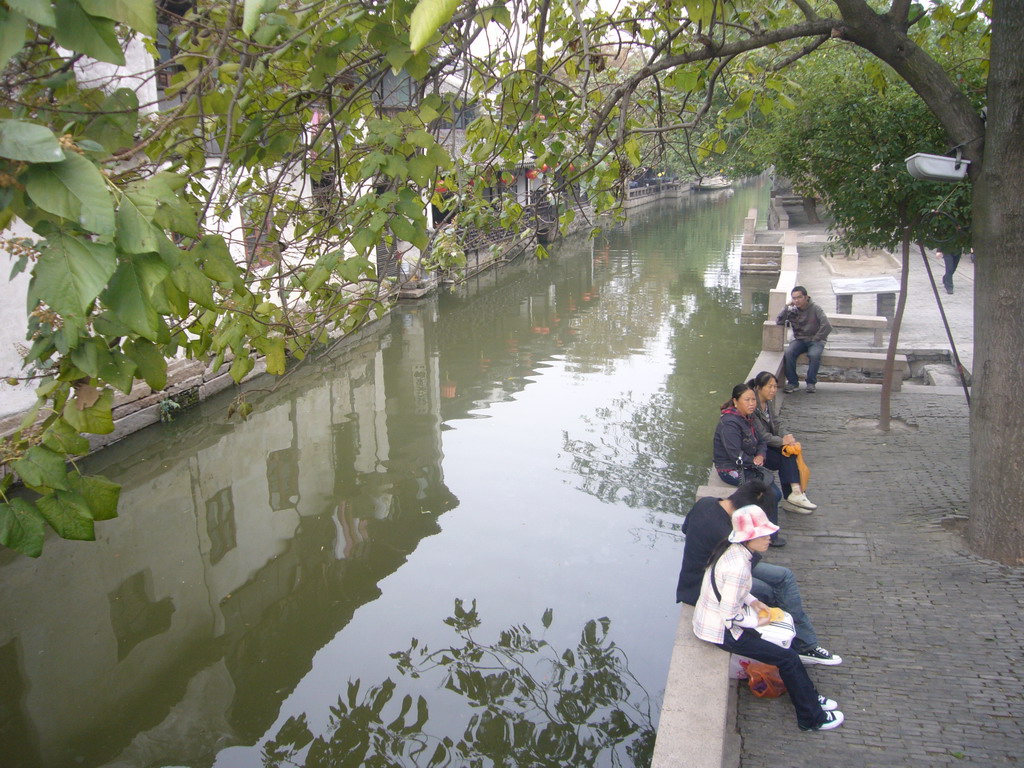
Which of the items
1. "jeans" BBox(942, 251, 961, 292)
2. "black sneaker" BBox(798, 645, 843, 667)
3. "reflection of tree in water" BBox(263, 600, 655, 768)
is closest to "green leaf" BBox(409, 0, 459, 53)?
"black sneaker" BBox(798, 645, 843, 667)

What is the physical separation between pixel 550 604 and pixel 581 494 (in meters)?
2.28

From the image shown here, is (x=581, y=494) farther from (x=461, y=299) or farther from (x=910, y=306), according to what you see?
(x=461, y=299)

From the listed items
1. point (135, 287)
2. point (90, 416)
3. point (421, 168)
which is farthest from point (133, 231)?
point (421, 168)

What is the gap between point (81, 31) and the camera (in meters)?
1.84

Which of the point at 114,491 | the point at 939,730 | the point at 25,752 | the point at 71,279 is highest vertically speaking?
the point at 71,279

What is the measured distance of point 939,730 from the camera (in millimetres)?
4012

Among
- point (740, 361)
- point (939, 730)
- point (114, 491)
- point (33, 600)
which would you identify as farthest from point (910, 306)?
point (114, 491)

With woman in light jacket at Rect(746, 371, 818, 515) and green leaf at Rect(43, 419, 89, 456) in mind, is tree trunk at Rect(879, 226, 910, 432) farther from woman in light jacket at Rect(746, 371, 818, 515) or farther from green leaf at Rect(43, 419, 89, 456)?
green leaf at Rect(43, 419, 89, 456)

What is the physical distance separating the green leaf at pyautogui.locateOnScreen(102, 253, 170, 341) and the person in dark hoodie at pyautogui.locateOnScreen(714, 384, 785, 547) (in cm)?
533

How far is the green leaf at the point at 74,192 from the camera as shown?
1.64 metres

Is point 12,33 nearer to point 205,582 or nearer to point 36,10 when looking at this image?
point 36,10

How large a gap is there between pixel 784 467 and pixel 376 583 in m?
3.82

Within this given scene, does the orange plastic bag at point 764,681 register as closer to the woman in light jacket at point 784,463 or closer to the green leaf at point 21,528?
the woman in light jacket at point 784,463

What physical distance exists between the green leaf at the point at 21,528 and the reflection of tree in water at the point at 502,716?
12.7 feet
